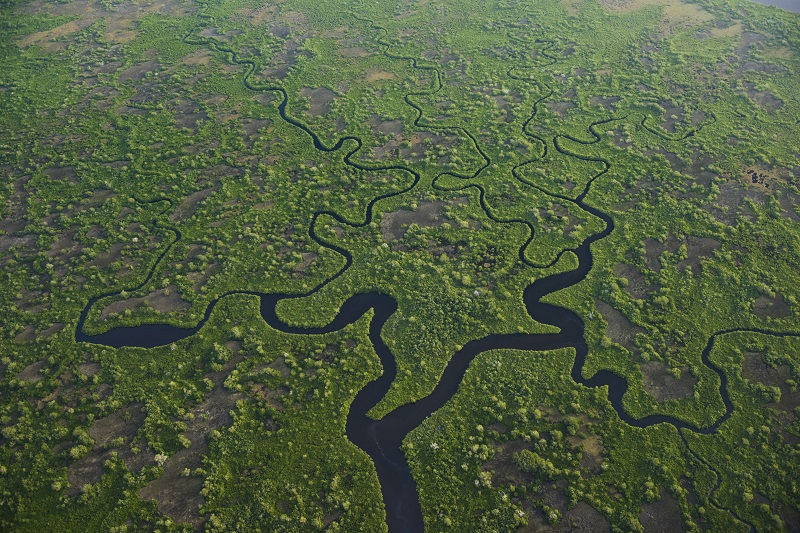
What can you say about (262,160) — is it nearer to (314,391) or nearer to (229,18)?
(314,391)

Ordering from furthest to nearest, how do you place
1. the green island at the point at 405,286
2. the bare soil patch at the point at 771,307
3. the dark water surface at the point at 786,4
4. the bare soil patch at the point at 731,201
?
the dark water surface at the point at 786,4, the bare soil patch at the point at 731,201, the bare soil patch at the point at 771,307, the green island at the point at 405,286

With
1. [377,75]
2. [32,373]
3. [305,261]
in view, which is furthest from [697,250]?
[32,373]

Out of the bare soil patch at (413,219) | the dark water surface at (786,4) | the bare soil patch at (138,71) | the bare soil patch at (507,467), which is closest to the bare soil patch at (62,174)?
the bare soil patch at (138,71)

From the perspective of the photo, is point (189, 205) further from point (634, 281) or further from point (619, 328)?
point (634, 281)

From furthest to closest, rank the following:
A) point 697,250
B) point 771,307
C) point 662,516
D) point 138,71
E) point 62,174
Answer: point 138,71, point 62,174, point 697,250, point 771,307, point 662,516

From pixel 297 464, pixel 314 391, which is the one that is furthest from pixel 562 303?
pixel 297 464

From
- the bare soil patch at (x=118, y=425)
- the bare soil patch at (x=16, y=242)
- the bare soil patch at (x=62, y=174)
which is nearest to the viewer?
the bare soil patch at (x=118, y=425)

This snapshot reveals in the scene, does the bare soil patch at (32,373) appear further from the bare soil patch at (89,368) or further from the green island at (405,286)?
the bare soil patch at (89,368)
